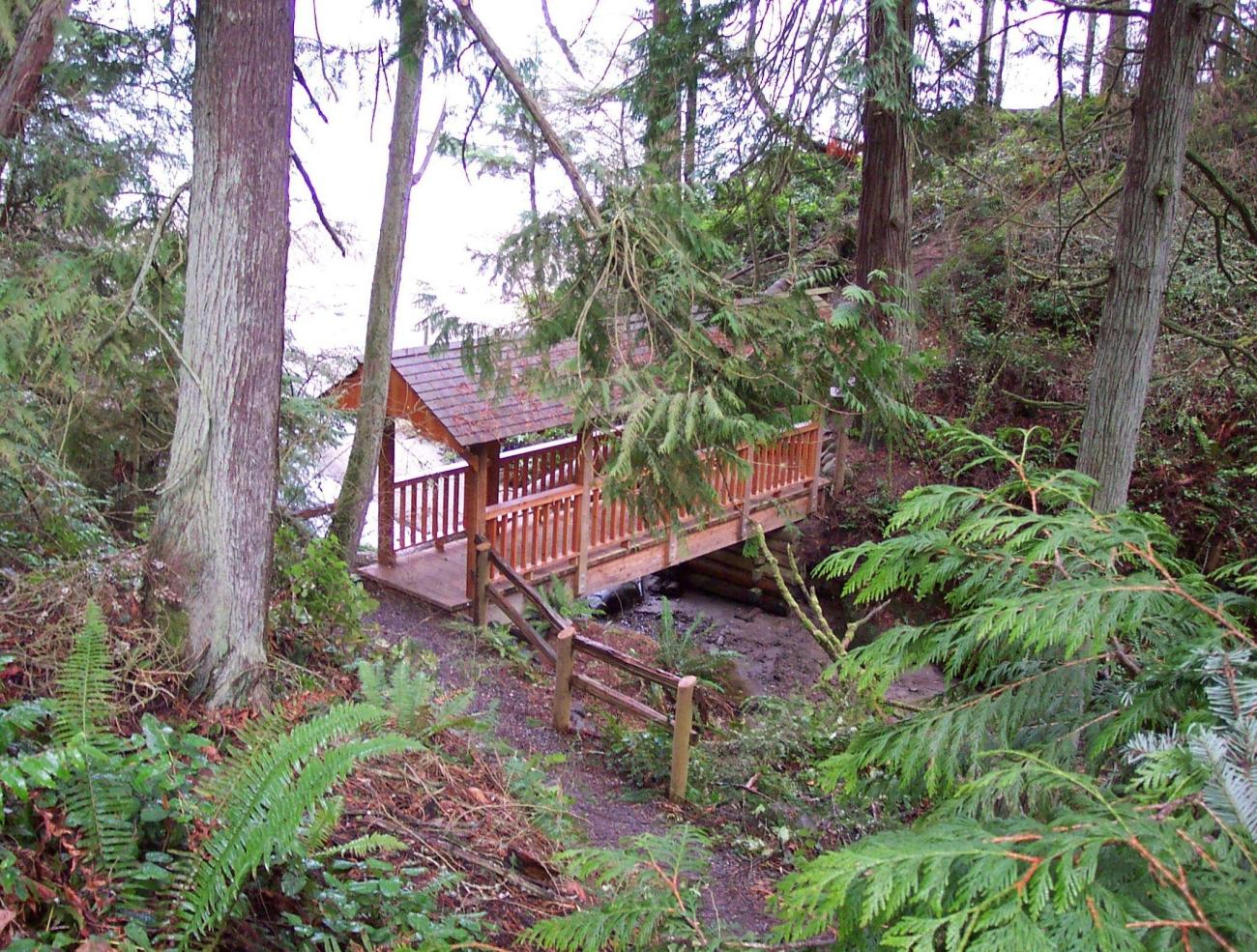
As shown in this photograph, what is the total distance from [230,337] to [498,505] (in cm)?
594

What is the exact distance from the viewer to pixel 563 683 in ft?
26.2

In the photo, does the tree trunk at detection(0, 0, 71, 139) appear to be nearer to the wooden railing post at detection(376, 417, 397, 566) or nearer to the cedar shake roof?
the cedar shake roof

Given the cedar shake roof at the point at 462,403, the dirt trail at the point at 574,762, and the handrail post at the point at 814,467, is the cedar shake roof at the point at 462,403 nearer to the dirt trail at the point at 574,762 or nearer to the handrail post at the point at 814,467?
the dirt trail at the point at 574,762

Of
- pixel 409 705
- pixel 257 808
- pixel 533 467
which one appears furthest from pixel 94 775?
pixel 533 467

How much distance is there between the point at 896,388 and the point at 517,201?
14043mm

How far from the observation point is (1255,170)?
11914mm

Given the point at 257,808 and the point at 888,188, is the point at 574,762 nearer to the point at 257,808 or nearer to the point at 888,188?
the point at 257,808

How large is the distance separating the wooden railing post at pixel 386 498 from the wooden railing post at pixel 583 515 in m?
2.19

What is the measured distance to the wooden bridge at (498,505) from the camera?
377 inches

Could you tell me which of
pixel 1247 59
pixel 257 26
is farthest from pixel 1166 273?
A: pixel 257 26

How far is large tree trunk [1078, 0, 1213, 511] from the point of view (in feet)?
19.4

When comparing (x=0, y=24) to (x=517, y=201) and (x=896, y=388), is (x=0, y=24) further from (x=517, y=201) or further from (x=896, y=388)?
(x=517, y=201)

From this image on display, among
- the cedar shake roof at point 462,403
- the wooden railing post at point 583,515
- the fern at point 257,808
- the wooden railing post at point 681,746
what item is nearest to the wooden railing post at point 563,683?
the wooden railing post at point 681,746

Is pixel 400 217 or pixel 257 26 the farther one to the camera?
pixel 400 217
